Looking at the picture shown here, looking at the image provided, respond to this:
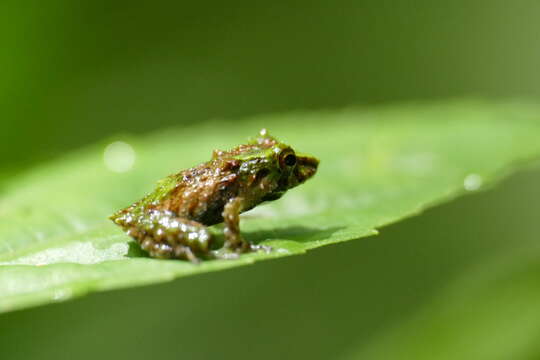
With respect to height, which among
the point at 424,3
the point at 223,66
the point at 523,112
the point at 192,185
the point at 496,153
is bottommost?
the point at 192,185

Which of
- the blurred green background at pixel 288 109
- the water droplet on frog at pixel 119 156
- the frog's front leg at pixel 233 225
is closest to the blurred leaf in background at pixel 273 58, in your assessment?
the blurred green background at pixel 288 109

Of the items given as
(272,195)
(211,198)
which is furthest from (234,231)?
(272,195)

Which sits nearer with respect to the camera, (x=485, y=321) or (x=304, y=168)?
(x=304, y=168)

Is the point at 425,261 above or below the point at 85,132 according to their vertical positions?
below

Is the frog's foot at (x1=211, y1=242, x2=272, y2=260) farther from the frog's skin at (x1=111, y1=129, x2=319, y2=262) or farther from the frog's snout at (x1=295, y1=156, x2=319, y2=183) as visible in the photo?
the frog's snout at (x1=295, y1=156, x2=319, y2=183)

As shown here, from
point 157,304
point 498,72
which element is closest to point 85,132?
point 157,304

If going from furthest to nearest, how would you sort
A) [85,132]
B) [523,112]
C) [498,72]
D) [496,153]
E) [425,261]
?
[498,72], [85,132], [425,261], [523,112], [496,153]

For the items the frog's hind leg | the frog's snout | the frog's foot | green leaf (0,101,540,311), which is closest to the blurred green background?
green leaf (0,101,540,311)

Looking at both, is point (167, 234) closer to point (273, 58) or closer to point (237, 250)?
point (237, 250)

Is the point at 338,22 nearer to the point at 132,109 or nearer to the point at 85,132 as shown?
the point at 132,109
